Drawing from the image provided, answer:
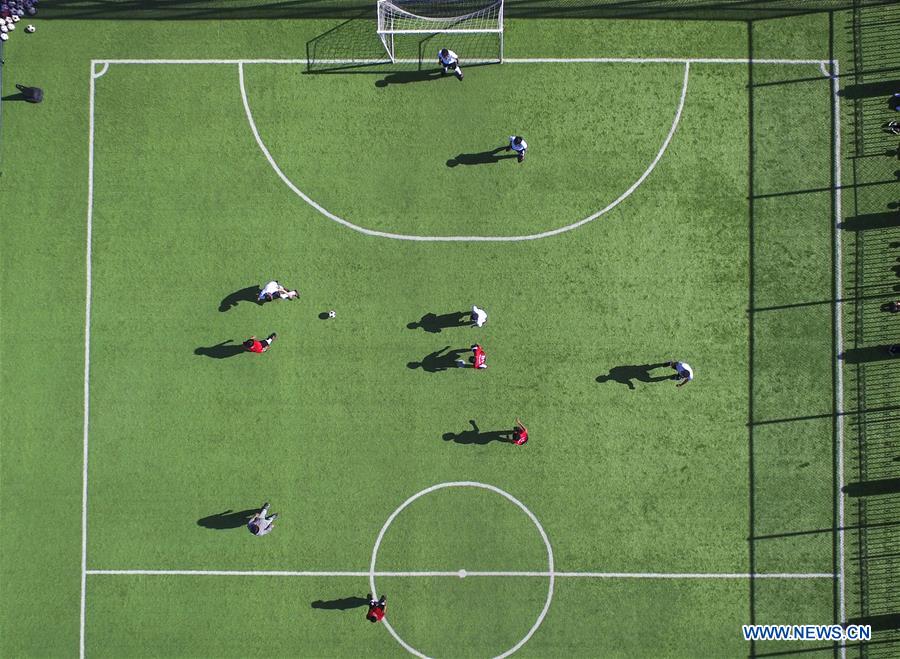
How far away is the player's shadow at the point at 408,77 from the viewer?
11.2 m

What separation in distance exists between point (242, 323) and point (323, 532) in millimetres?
4289

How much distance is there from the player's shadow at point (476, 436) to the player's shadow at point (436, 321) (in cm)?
187

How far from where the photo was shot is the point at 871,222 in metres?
11.1

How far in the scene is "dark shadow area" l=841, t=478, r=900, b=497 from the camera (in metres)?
11.0

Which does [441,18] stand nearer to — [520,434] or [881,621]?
[520,434]

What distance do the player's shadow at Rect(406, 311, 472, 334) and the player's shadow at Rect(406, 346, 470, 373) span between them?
0.41 m

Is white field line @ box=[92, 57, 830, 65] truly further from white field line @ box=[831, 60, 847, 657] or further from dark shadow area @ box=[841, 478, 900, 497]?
dark shadow area @ box=[841, 478, 900, 497]

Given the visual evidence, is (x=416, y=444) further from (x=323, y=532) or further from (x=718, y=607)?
(x=718, y=607)

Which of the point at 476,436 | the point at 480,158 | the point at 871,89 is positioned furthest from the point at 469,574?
the point at 871,89

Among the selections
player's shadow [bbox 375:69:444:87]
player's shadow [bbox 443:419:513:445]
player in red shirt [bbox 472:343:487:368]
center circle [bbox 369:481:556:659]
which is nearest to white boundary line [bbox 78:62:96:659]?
center circle [bbox 369:481:556:659]

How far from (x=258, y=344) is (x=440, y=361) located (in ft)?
11.2

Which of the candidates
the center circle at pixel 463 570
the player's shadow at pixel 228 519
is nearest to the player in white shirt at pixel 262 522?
the player's shadow at pixel 228 519

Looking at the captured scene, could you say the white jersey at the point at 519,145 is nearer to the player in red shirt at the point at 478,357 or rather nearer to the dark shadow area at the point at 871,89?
the player in red shirt at the point at 478,357

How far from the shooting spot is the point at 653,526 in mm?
11086
